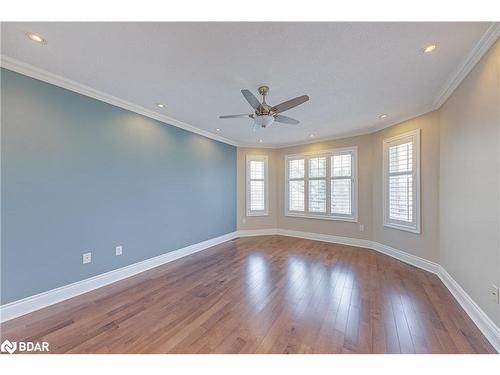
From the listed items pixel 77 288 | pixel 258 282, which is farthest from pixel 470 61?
pixel 77 288

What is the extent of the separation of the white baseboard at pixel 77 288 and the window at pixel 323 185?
319 cm

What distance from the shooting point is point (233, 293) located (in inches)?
99.2

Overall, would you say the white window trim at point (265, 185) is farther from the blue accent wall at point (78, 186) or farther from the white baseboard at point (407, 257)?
the white baseboard at point (407, 257)

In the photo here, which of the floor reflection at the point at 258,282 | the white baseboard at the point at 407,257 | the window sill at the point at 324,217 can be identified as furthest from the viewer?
the window sill at the point at 324,217

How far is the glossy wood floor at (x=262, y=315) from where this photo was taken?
65.3 inches

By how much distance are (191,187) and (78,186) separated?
6.19 feet

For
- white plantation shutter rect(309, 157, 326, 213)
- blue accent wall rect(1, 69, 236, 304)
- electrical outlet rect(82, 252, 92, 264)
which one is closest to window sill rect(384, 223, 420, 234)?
white plantation shutter rect(309, 157, 326, 213)

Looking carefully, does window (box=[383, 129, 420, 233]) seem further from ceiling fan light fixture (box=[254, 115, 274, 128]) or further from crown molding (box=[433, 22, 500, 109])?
ceiling fan light fixture (box=[254, 115, 274, 128])

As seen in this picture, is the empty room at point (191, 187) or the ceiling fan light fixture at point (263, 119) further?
the ceiling fan light fixture at point (263, 119)

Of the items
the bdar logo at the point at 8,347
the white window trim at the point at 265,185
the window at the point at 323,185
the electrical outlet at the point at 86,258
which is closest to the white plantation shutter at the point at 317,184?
the window at the point at 323,185

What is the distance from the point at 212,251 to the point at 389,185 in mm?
3832

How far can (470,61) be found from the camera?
197cm

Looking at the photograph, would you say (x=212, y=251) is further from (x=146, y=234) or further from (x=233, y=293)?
(x=233, y=293)
